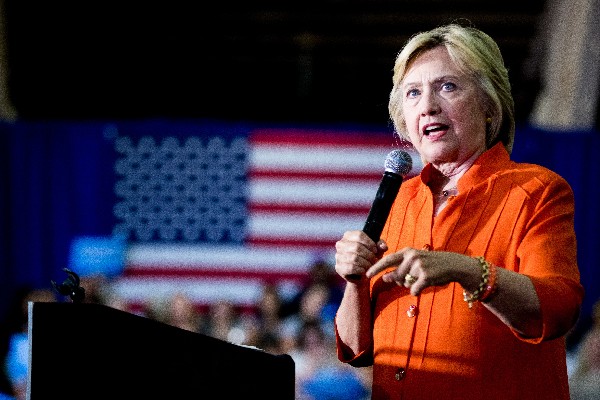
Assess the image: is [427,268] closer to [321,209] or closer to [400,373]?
[400,373]

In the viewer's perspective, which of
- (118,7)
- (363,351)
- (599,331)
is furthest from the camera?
(118,7)

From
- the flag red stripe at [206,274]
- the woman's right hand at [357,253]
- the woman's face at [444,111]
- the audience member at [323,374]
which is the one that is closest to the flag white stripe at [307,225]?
the flag red stripe at [206,274]

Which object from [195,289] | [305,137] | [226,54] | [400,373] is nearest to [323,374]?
[195,289]

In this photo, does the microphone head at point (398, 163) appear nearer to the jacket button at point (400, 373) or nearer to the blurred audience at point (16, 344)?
the jacket button at point (400, 373)

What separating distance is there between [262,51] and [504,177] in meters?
6.58

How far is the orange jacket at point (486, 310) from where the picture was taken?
5.14 feet

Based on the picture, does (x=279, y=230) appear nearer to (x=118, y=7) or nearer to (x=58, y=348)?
(x=118, y=7)

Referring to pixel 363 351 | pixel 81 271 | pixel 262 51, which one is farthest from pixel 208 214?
pixel 363 351

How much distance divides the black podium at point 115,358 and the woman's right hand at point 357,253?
0.24 m

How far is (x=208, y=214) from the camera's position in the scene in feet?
21.9

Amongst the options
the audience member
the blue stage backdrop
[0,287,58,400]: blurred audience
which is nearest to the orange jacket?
the audience member

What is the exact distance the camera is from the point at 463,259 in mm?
1472

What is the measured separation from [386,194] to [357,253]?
18 cm

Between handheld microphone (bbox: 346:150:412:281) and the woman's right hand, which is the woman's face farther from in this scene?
the woman's right hand
